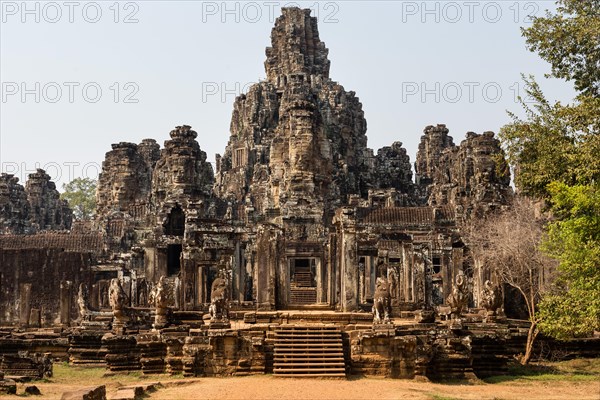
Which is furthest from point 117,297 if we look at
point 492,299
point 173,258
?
point 173,258

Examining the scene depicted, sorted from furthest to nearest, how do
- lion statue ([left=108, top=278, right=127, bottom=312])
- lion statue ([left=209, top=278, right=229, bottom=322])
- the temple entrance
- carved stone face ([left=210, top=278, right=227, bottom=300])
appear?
the temple entrance, lion statue ([left=108, top=278, right=127, bottom=312]), carved stone face ([left=210, top=278, right=227, bottom=300]), lion statue ([left=209, top=278, right=229, bottom=322])

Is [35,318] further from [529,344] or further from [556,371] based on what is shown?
[556,371]

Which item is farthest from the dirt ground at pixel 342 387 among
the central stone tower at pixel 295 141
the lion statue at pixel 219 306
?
the central stone tower at pixel 295 141

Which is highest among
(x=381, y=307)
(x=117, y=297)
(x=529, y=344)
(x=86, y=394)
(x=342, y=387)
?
(x=117, y=297)

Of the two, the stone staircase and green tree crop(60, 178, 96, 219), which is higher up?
green tree crop(60, 178, 96, 219)

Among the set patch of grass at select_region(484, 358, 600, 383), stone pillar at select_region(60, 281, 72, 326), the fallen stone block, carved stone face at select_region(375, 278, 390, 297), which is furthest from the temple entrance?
the fallen stone block

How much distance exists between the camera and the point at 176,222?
40.2m

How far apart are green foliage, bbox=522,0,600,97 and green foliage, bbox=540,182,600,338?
7.29 m

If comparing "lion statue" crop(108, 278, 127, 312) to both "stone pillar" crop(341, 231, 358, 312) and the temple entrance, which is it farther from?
the temple entrance

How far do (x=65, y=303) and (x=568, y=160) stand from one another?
57.4 ft

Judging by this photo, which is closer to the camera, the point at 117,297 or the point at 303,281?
the point at 117,297

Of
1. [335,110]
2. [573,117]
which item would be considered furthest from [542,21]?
[335,110]

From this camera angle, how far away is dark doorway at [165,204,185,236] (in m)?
39.8

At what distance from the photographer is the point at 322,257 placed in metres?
28.3
